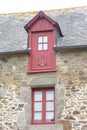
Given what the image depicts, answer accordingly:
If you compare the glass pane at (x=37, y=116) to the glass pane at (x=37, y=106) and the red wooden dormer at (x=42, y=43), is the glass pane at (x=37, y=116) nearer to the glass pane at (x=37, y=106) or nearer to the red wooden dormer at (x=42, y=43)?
the glass pane at (x=37, y=106)

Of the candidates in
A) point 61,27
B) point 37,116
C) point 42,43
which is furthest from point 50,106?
point 61,27

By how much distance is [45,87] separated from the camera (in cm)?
1683

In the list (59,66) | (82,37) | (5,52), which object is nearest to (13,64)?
(5,52)

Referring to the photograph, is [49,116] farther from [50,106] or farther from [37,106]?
[37,106]

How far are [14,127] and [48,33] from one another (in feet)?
13.8

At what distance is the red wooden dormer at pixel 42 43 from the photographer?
668 inches

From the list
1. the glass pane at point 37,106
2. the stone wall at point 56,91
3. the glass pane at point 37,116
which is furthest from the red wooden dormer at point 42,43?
the glass pane at point 37,116

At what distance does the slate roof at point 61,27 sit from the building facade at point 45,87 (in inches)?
1.9

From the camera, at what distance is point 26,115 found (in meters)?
16.5

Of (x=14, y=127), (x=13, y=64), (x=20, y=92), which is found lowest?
(x=14, y=127)

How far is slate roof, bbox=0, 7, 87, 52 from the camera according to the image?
17562 mm

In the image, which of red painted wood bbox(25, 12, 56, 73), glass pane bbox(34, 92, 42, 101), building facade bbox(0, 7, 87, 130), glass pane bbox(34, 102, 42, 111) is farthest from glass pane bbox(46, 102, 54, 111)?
red painted wood bbox(25, 12, 56, 73)

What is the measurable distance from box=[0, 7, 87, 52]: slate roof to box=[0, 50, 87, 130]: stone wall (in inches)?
27.8

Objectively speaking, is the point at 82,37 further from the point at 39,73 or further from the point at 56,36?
the point at 39,73
